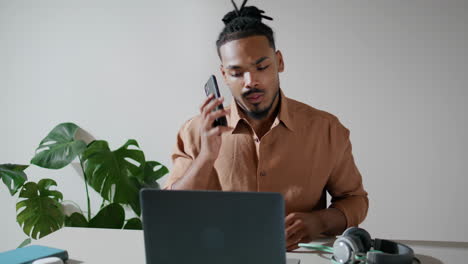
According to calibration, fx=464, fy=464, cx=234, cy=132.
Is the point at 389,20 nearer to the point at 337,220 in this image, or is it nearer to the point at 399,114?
the point at 399,114

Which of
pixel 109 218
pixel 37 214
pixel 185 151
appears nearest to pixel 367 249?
pixel 185 151

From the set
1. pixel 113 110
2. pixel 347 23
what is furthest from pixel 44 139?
pixel 347 23

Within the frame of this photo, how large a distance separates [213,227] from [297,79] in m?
1.80

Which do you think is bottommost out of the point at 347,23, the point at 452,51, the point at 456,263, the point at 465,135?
the point at 456,263

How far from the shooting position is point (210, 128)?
1436 millimetres

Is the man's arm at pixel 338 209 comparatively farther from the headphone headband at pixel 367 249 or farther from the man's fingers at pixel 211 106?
the man's fingers at pixel 211 106

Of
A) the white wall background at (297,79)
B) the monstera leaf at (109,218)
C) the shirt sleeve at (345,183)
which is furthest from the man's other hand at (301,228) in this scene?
the monstera leaf at (109,218)

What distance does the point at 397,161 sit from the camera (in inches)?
98.0

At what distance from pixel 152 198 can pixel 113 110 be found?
206cm

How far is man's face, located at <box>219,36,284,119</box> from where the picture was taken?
4.92 ft

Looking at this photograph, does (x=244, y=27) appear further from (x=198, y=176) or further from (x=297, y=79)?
(x=297, y=79)

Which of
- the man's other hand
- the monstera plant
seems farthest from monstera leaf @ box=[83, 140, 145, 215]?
the man's other hand

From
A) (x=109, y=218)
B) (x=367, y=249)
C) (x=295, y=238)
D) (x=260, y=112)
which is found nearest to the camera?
(x=367, y=249)

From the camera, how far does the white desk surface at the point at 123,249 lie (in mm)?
1230
